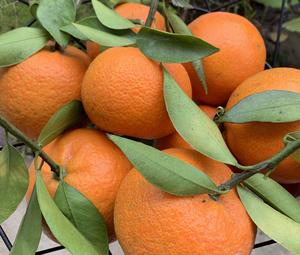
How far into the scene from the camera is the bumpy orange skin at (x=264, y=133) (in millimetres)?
507

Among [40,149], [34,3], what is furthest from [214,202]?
[34,3]

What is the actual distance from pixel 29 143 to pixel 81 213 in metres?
0.08

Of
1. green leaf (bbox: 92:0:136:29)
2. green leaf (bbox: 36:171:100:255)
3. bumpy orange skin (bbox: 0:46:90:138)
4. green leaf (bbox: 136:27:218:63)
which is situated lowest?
green leaf (bbox: 36:171:100:255)

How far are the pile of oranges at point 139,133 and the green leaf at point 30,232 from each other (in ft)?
0.10

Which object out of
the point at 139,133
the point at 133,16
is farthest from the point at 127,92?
the point at 133,16

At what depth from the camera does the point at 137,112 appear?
51 centimetres

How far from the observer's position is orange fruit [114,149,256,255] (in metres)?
0.44

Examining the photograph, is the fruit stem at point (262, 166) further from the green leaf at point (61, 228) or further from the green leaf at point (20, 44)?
the green leaf at point (20, 44)

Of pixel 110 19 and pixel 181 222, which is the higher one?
pixel 110 19

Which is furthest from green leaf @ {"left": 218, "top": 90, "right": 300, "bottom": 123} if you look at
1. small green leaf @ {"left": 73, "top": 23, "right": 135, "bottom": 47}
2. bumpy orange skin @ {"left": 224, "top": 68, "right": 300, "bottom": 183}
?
small green leaf @ {"left": 73, "top": 23, "right": 135, "bottom": 47}

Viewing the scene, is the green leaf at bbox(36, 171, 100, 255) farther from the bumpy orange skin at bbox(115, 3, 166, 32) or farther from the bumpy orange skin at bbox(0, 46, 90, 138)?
the bumpy orange skin at bbox(115, 3, 166, 32)

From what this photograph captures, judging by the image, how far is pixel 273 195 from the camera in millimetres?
491

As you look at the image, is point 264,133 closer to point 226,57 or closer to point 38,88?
point 226,57

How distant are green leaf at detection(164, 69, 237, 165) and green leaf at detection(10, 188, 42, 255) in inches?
5.6
